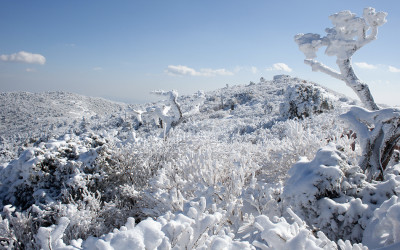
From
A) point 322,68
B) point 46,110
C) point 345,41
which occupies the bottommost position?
point 46,110

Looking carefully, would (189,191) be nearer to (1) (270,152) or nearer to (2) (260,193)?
(2) (260,193)

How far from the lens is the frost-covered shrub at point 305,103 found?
14773 mm

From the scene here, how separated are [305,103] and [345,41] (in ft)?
34.8

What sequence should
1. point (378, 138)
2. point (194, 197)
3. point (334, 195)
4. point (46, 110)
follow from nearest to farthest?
point (334, 195) < point (378, 138) < point (194, 197) < point (46, 110)

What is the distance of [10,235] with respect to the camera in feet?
7.70

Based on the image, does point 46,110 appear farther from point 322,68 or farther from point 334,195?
point 334,195

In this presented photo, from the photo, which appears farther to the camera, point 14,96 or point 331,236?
point 14,96

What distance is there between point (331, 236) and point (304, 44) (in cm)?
403

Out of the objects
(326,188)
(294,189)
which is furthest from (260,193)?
(326,188)

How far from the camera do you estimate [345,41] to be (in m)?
4.87

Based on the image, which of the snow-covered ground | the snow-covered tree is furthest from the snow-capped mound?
the snow-covered ground

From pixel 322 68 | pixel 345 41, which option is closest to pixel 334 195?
pixel 322 68

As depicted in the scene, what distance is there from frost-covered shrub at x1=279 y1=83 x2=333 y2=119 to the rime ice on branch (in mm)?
10210

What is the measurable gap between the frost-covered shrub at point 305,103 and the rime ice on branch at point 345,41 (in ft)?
33.5
